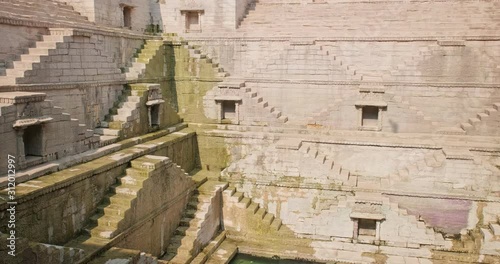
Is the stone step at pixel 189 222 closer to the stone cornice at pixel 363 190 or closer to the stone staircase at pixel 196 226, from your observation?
the stone staircase at pixel 196 226

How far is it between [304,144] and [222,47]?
18.2 feet

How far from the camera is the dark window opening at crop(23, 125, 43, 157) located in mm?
10477

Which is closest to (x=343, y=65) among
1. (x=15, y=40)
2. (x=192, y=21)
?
(x=192, y=21)

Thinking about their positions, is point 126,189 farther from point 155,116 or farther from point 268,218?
point 268,218

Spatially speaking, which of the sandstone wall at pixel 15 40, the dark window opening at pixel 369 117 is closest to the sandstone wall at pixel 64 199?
the sandstone wall at pixel 15 40

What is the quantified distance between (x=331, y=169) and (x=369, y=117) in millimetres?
3416

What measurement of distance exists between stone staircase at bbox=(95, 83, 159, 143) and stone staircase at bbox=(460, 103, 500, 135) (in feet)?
36.7

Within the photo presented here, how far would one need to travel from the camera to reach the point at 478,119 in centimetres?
1555

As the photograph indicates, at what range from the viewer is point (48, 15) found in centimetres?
1431

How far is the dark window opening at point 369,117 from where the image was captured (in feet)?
54.3

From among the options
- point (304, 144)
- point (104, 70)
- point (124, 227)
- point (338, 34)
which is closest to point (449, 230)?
point (304, 144)

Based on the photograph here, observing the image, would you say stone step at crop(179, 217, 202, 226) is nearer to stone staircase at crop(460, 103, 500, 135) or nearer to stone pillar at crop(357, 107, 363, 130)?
stone pillar at crop(357, 107, 363, 130)

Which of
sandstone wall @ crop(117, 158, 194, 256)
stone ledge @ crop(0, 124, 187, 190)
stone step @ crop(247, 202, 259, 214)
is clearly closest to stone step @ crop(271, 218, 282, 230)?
stone step @ crop(247, 202, 259, 214)

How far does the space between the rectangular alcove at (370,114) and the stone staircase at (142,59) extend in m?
7.98
